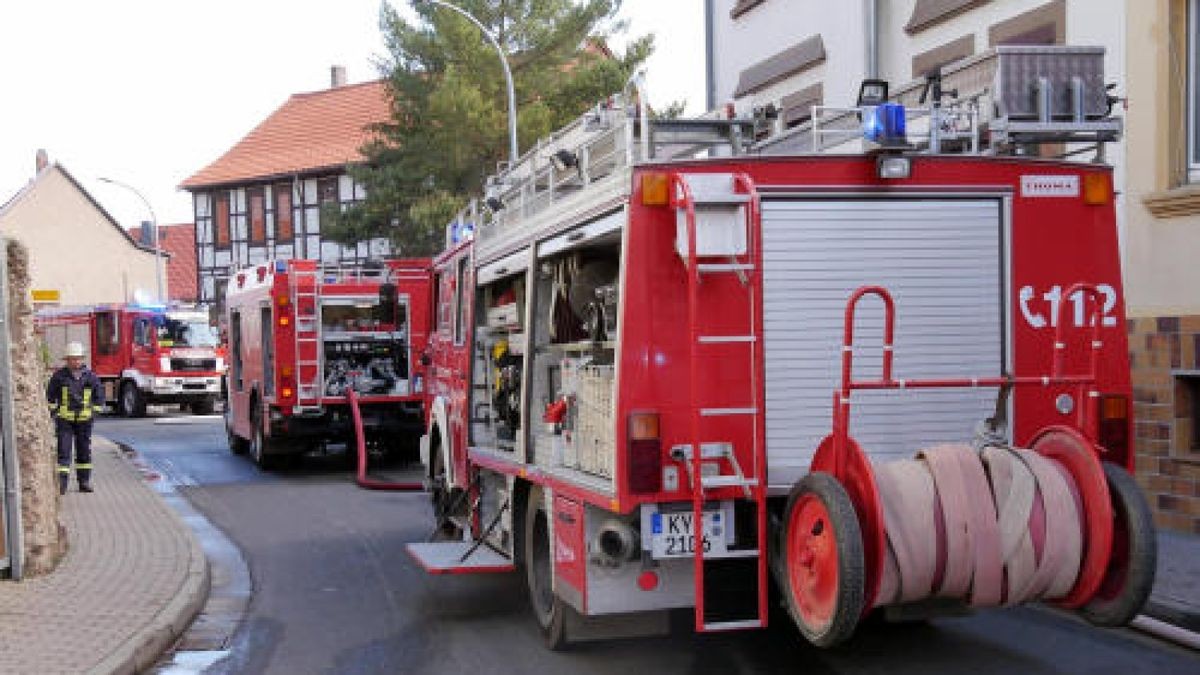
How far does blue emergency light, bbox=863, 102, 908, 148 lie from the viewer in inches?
222

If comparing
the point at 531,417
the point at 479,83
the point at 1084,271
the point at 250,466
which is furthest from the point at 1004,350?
the point at 479,83

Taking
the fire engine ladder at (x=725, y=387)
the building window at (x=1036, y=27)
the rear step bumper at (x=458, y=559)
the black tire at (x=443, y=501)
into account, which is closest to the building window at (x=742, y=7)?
the building window at (x=1036, y=27)

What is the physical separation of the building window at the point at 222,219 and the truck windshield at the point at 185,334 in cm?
1998

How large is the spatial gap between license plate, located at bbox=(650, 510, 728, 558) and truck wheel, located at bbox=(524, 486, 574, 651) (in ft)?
3.94

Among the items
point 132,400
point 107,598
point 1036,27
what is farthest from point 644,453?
point 132,400

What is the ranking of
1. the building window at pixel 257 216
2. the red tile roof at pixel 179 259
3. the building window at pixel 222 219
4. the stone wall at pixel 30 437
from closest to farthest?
the stone wall at pixel 30 437 < the building window at pixel 257 216 < the building window at pixel 222 219 < the red tile roof at pixel 179 259

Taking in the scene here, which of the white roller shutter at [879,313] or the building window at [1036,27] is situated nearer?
the white roller shutter at [879,313]

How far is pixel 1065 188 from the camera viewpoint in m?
6.10

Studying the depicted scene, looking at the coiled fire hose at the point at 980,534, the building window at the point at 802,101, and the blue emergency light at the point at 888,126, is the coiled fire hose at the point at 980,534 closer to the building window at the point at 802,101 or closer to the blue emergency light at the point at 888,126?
the blue emergency light at the point at 888,126

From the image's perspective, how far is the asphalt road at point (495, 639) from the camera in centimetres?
641

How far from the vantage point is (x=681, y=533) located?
559 cm

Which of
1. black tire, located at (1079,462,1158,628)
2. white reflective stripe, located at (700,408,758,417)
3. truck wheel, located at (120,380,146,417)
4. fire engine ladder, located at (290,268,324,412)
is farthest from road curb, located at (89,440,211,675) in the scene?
truck wheel, located at (120,380,146,417)

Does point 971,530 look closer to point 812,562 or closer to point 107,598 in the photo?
point 812,562

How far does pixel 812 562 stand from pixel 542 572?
2.40 meters
